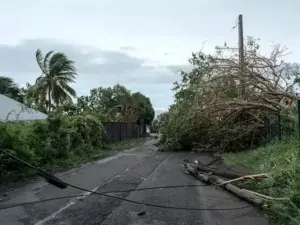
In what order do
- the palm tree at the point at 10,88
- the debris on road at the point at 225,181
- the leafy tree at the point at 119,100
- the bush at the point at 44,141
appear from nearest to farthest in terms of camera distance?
the debris on road at the point at 225,181, the bush at the point at 44,141, the palm tree at the point at 10,88, the leafy tree at the point at 119,100

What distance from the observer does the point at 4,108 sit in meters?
22.4

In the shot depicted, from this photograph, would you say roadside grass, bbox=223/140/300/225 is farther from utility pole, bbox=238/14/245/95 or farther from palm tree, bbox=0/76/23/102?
palm tree, bbox=0/76/23/102

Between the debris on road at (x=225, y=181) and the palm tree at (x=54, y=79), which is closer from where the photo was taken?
the debris on road at (x=225, y=181)

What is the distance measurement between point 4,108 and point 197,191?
55.3 ft

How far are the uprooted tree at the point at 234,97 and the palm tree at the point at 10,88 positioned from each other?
97.1 feet

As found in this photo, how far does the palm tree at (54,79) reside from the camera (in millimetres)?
38719

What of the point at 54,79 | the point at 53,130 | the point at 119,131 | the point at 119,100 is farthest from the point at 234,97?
the point at 119,100

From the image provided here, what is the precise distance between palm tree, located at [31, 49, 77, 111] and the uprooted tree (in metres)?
22.3

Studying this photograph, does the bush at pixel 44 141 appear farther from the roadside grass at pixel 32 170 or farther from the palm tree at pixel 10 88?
the palm tree at pixel 10 88

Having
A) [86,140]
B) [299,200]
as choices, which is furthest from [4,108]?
[299,200]

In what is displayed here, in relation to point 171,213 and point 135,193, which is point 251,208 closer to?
point 171,213

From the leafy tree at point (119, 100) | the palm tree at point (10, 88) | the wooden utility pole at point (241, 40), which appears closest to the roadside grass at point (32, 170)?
the wooden utility pole at point (241, 40)

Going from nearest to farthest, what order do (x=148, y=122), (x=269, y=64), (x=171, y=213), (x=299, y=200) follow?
1. (x=299, y=200)
2. (x=171, y=213)
3. (x=269, y=64)
4. (x=148, y=122)

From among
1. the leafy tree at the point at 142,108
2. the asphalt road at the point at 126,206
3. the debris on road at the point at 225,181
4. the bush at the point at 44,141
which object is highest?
the leafy tree at the point at 142,108
